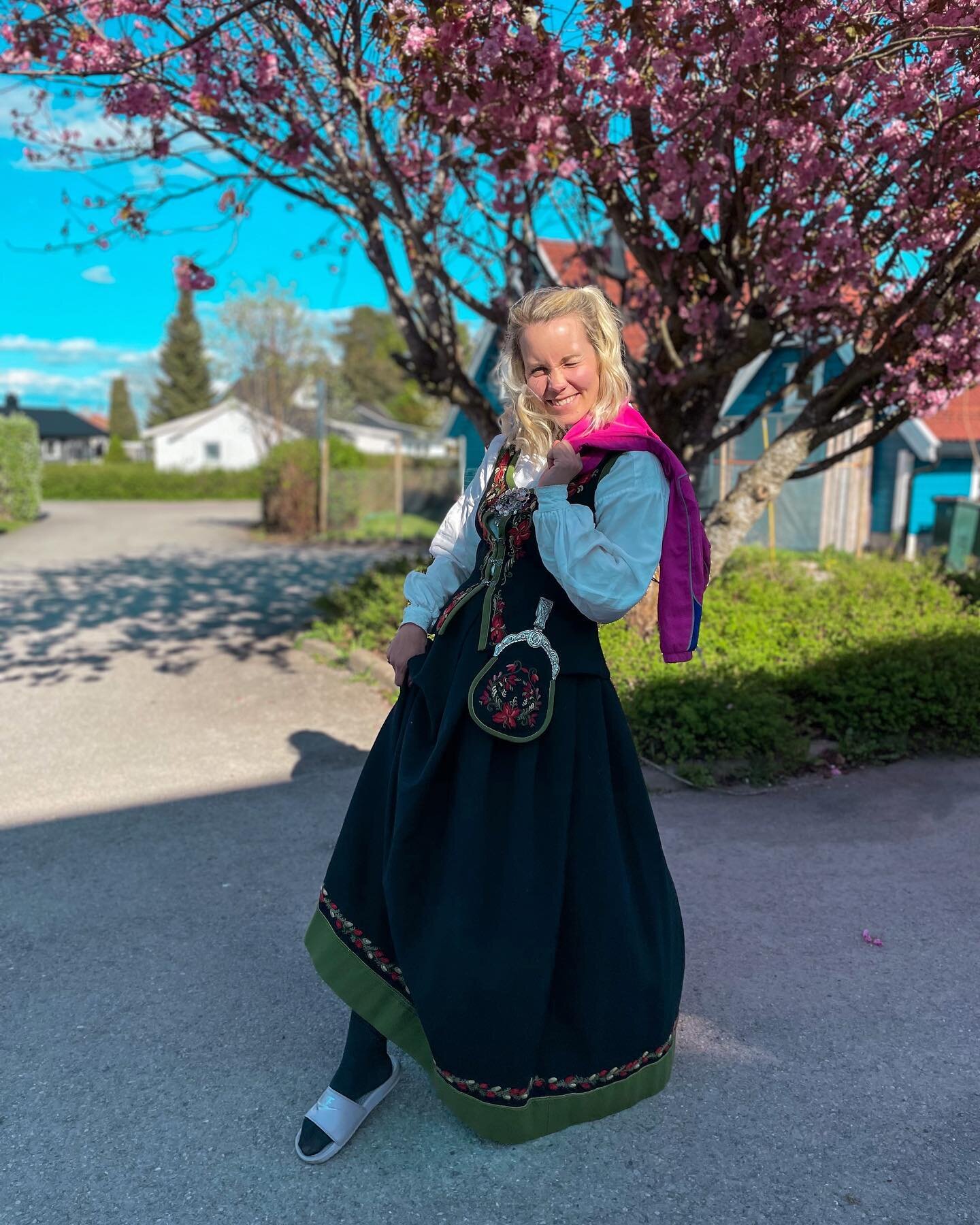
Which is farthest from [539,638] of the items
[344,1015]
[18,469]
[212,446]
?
[212,446]

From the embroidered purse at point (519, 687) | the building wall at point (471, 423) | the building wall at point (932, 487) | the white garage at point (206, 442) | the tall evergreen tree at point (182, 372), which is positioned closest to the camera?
the embroidered purse at point (519, 687)

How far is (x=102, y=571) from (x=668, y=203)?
10.7 meters

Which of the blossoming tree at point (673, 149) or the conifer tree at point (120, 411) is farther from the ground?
the conifer tree at point (120, 411)

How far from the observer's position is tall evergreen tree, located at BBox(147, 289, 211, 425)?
7212 cm

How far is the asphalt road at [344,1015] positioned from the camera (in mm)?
2178

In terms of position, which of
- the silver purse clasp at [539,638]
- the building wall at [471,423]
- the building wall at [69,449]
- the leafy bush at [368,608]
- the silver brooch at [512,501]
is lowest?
the leafy bush at [368,608]

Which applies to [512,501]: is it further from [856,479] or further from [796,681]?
[856,479]

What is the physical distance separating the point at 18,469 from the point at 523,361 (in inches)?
890

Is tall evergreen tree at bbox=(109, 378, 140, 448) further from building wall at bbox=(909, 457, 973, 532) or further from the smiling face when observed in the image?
the smiling face

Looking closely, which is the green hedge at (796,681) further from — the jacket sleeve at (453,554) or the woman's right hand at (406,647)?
the woman's right hand at (406,647)

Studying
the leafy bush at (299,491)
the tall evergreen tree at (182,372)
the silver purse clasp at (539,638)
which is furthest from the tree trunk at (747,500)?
the tall evergreen tree at (182,372)

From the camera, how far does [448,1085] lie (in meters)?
2.24

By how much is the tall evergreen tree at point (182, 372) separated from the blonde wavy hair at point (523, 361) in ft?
245

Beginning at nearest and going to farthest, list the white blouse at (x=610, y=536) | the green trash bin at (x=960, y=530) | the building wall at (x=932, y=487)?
1. the white blouse at (x=610, y=536)
2. the green trash bin at (x=960, y=530)
3. the building wall at (x=932, y=487)
